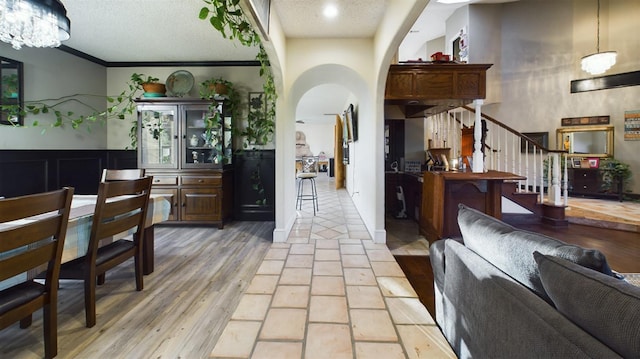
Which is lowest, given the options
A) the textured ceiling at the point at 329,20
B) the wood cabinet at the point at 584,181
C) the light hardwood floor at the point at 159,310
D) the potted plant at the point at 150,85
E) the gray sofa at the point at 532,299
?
the light hardwood floor at the point at 159,310

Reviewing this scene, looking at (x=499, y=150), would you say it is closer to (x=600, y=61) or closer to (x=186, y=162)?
(x=600, y=61)

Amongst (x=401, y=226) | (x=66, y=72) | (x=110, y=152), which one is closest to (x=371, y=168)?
(x=401, y=226)

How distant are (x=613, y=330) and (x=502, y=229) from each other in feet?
2.07

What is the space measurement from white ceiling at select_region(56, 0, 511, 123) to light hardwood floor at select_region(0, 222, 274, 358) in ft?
7.73

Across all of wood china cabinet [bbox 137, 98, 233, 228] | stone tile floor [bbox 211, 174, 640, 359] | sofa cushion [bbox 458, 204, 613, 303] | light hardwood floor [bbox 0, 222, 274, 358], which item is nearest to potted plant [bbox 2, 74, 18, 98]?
wood china cabinet [bbox 137, 98, 233, 228]

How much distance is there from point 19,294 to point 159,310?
31.3 inches

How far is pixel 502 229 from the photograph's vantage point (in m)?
1.29

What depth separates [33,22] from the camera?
1.97m

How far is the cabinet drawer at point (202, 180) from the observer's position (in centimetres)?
412

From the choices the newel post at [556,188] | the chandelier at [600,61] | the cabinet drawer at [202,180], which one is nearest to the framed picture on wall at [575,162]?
the chandelier at [600,61]

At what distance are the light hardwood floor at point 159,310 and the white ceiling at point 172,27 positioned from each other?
2356 mm

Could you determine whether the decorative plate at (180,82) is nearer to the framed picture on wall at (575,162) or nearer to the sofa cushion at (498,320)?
the sofa cushion at (498,320)

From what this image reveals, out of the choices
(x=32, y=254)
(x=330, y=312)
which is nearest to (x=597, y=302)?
(x=330, y=312)

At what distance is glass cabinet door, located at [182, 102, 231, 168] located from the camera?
4.12 m
